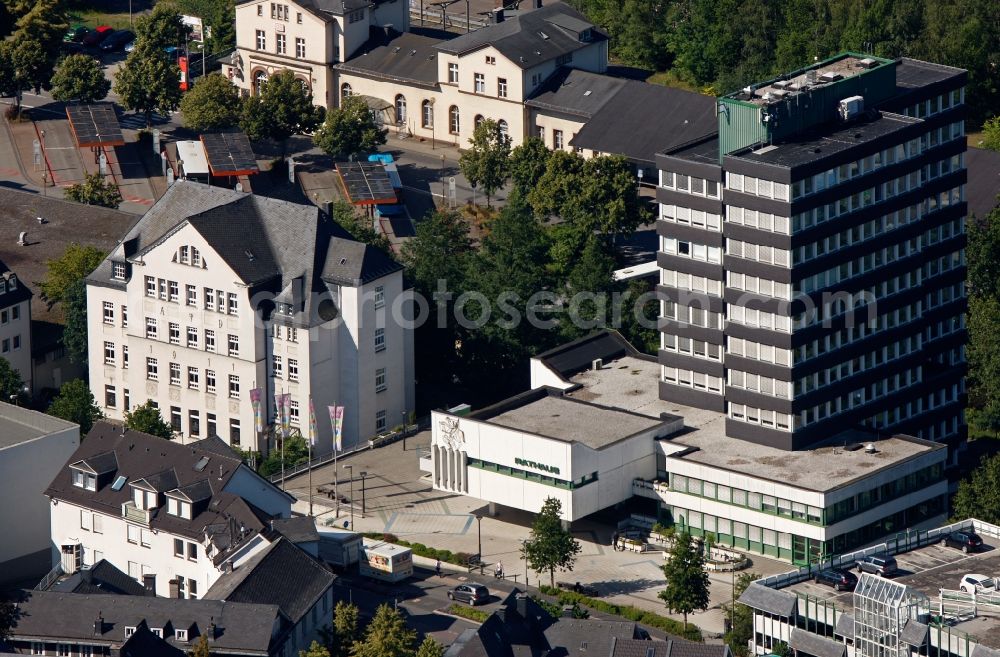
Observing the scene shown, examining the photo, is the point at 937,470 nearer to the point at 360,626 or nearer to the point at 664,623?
the point at 664,623

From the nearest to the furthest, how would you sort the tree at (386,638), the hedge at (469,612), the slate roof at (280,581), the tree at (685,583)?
1. the tree at (386,638)
2. the slate roof at (280,581)
3. the tree at (685,583)
4. the hedge at (469,612)

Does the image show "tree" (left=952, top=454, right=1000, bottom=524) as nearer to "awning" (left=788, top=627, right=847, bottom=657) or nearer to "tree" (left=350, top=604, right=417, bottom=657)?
"awning" (left=788, top=627, right=847, bottom=657)

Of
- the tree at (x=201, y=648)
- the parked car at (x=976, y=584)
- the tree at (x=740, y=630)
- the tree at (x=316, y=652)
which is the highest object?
the parked car at (x=976, y=584)

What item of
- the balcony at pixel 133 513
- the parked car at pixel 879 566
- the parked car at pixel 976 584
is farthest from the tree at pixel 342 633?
the parked car at pixel 976 584

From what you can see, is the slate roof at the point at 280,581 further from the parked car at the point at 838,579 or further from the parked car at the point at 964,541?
the parked car at the point at 964,541

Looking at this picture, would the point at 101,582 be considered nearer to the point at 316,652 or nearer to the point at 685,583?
the point at 316,652

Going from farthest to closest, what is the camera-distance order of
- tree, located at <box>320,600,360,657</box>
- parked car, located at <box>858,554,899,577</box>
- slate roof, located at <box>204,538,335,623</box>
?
parked car, located at <box>858,554,899,577</box>, tree, located at <box>320,600,360,657</box>, slate roof, located at <box>204,538,335,623</box>

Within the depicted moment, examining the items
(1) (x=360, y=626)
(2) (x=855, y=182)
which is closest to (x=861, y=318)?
(2) (x=855, y=182)

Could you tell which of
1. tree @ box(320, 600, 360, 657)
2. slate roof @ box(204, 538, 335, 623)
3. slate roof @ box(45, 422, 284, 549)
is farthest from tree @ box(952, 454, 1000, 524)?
slate roof @ box(45, 422, 284, 549)
